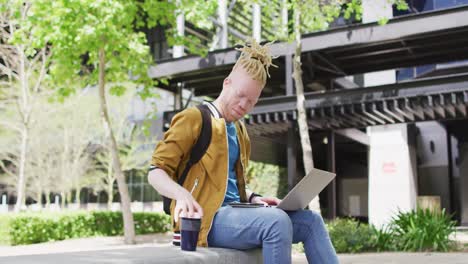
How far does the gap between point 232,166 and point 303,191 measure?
1.39 ft

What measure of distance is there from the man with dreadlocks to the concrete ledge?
0.27 feet

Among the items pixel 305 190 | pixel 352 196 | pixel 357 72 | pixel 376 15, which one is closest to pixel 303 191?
pixel 305 190

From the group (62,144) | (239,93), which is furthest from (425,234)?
(62,144)

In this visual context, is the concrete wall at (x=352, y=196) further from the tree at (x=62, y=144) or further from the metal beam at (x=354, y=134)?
the tree at (x=62, y=144)

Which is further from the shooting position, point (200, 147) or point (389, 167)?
point (389, 167)

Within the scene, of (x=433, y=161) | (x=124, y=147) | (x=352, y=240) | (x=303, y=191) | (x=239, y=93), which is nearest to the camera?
(x=303, y=191)

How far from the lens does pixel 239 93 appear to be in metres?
2.77

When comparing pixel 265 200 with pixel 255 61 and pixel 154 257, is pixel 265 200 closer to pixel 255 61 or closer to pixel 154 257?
pixel 255 61

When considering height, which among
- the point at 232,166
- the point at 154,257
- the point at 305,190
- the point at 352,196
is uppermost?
the point at 232,166

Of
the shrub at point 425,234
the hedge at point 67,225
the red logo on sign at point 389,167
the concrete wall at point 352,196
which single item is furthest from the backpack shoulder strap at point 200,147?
the concrete wall at point 352,196

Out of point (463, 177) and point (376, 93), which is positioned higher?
point (376, 93)

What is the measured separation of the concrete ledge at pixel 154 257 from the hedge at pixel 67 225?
522 inches

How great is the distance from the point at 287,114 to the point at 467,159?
29.9ft

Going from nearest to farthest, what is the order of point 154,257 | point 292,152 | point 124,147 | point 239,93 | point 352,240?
point 154,257 < point 239,93 < point 352,240 < point 292,152 < point 124,147
